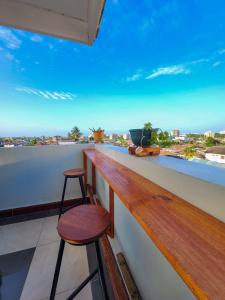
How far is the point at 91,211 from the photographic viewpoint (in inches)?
43.4

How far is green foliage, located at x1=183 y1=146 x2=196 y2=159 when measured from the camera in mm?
922

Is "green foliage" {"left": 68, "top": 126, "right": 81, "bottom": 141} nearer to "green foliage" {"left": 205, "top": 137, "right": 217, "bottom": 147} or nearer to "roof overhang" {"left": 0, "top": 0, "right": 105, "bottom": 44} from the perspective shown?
"roof overhang" {"left": 0, "top": 0, "right": 105, "bottom": 44}

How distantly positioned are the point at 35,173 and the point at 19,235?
0.93 m

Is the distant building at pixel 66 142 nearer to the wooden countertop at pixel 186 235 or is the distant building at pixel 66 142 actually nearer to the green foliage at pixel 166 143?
the green foliage at pixel 166 143

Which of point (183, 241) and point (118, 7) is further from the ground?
point (118, 7)

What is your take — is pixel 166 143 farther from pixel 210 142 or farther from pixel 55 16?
pixel 55 16

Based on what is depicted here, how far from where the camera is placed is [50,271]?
139 cm

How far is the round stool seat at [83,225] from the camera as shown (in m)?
0.84

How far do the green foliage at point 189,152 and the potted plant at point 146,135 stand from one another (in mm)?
328

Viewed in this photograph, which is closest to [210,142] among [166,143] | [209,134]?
[209,134]

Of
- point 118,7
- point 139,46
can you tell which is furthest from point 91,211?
point 139,46

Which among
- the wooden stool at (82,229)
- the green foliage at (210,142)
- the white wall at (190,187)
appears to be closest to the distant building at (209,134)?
the green foliage at (210,142)

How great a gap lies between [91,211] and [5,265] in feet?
4.00

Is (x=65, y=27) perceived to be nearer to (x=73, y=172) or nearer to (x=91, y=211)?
(x=73, y=172)
